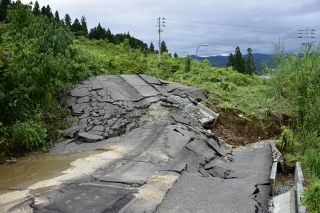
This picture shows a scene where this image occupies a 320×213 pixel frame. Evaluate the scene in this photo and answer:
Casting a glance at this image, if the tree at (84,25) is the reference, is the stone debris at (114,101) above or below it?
below

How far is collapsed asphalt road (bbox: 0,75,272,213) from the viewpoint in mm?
4234

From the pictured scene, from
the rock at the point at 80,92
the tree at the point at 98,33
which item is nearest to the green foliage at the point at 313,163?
the rock at the point at 80,92

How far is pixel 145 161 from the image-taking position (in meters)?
5.85

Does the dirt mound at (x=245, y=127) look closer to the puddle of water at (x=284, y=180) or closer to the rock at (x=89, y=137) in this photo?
the puddle of water at (x=284, y=180)

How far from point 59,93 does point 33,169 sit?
12.9 feet

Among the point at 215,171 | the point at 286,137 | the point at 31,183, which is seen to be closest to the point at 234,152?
the point at 286,137

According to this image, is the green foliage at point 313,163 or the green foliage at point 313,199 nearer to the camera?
the green foliage at point 313,199

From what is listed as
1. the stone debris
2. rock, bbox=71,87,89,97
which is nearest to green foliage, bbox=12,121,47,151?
the stone debris

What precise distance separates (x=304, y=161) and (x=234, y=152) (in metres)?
2.04

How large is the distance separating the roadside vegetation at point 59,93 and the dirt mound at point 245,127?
22cm

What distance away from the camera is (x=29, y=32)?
9336mm

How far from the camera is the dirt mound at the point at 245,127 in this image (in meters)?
9.04

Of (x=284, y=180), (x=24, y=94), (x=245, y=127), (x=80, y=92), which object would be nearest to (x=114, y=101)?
(x=80, y=92)

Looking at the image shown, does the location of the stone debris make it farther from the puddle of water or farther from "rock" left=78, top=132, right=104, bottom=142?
the puddle of water
